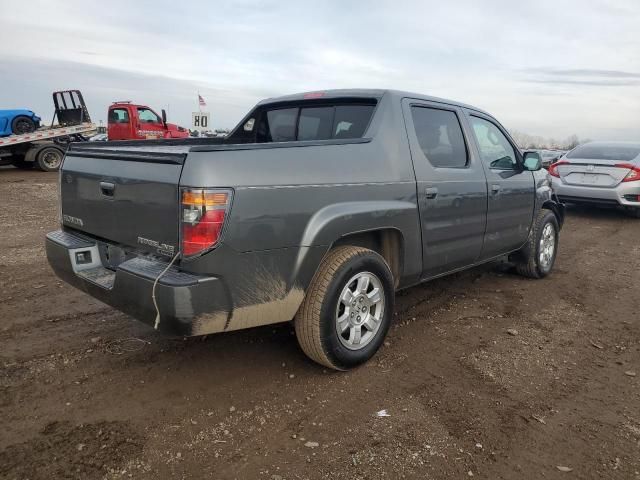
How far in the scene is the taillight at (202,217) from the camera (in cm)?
245

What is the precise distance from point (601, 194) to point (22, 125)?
16.6 meters

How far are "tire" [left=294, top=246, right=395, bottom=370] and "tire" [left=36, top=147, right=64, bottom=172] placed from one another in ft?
50.9

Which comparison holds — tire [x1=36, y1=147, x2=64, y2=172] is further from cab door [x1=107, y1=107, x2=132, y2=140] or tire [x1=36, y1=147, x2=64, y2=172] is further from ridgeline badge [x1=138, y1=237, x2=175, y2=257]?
ridgeline badge [x1=138, y1=237, x2=175, y2=257]

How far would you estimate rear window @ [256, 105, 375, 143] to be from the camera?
374 cm

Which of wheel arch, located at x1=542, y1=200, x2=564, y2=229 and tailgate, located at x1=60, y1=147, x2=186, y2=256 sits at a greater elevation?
tailgate, located at x1=60, y1=147, x2=186, y2=256

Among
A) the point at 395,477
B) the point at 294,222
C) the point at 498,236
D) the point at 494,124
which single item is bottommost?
the point at 395,477

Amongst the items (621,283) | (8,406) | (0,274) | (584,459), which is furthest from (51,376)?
(621,283)

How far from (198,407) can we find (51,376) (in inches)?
42.7

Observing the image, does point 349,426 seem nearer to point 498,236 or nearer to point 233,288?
point 233,288

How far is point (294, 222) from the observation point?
2764 mm

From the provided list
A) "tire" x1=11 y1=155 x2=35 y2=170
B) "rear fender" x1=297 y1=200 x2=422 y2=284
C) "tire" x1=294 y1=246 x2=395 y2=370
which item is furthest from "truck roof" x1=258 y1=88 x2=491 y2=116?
"tire" x1=11 y1=155 x2=35 y2=170

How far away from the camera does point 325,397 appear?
3010mm

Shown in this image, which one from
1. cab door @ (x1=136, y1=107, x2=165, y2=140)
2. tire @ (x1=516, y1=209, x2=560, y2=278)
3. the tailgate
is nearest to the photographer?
the tailgate

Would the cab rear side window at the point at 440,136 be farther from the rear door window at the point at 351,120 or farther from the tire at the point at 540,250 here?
the tire at the point at 540,250
